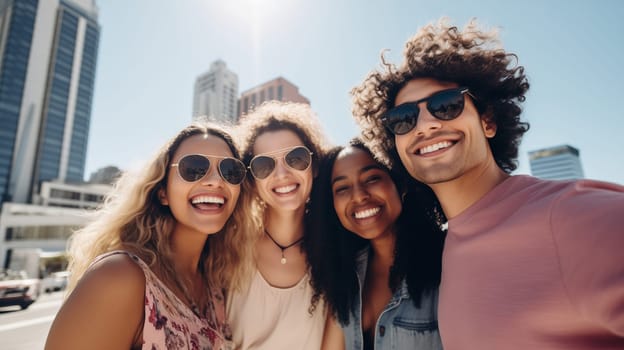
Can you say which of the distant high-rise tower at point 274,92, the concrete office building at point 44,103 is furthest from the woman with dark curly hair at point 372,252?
the concrete office building at point 44,103

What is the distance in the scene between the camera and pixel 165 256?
7.06 ft

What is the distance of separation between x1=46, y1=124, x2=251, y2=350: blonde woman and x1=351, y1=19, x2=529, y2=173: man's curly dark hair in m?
1.46

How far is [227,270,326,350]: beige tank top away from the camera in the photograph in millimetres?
2373

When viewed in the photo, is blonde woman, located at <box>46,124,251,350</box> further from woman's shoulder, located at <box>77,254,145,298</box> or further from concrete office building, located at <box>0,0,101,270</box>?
concrete office building, located at <box>0,0,101,270</box>

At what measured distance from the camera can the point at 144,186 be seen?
234 cm

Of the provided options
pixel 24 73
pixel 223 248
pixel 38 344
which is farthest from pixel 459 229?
pixel 24 73

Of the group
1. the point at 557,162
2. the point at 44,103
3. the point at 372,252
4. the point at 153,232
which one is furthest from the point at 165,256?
the point at 557,162

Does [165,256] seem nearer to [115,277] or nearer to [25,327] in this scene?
[115,277]

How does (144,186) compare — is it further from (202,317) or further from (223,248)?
(202,317)

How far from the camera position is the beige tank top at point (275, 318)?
2373 mm

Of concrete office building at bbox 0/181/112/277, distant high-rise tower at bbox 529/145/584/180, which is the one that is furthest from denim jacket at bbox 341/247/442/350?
distant high-rise tower at bbox 529/145/584/180

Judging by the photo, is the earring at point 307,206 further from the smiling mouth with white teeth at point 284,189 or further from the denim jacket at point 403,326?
the denim jacket at point 403,326

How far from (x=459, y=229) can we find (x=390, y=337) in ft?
3.46

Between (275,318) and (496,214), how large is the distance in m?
1.83
